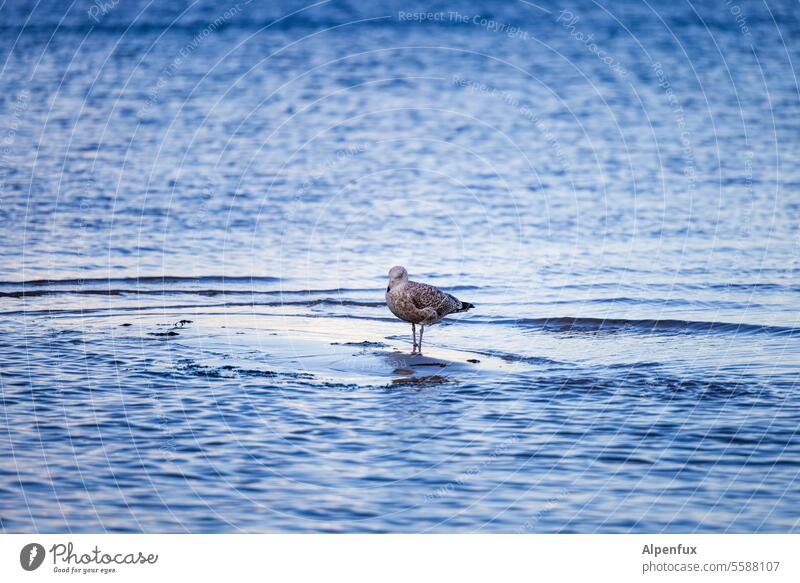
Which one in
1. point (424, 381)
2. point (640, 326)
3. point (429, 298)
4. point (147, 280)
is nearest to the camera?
point (424, 381)

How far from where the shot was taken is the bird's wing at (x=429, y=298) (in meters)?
17.4

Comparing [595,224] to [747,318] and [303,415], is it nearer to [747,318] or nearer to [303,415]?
[747,318]

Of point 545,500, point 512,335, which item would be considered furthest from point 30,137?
point 545,500

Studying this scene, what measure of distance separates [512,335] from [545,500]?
326 inches

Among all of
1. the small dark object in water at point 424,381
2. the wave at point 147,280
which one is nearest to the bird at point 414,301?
the small dark object in water at point 424,381

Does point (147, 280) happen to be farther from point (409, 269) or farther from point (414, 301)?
point (414, 301)

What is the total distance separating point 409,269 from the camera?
24453mm

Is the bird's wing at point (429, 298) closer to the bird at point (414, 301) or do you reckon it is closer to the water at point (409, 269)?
the bird at point (414, 301)

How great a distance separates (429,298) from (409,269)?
693 centimetres

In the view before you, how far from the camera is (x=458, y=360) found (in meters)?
16.8

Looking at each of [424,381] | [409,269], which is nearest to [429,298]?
[424,381]

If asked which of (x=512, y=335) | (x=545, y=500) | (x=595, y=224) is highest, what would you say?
(x=595, y=224)

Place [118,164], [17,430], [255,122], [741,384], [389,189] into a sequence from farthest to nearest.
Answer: [255,122] < [118,164] < [389,189] < [741,384] < [17,430]

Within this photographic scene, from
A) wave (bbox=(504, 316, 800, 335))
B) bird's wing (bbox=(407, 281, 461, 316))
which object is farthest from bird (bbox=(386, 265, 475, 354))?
wave (bbox=(504, 316, 800, 335))
